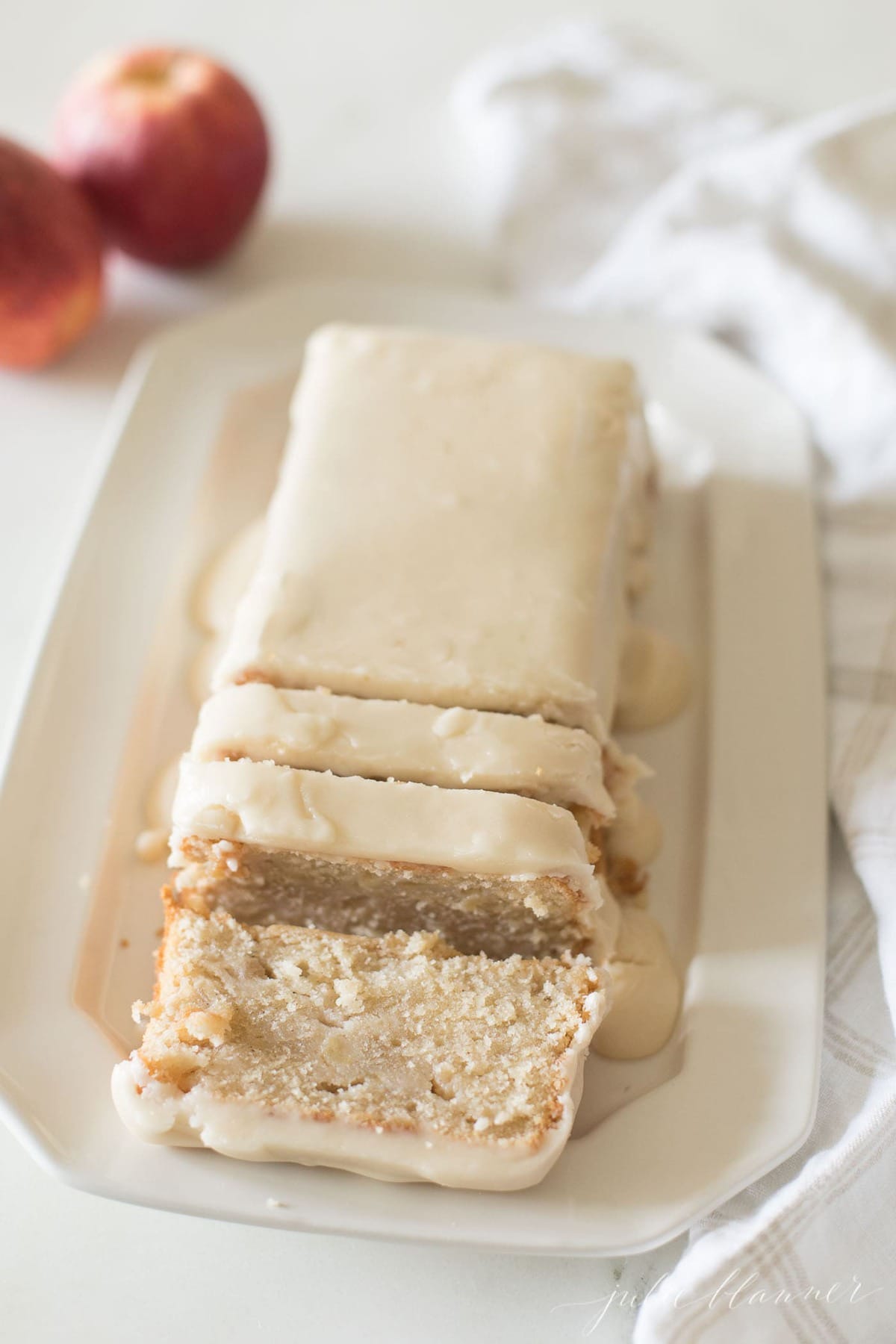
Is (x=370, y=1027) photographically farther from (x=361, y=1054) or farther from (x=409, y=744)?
(x=409, y=744)

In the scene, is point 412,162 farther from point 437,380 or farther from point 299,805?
point 299,805

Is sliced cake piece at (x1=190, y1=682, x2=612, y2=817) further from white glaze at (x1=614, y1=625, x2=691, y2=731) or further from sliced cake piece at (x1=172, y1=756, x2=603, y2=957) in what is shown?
white glaze at (x1=614, y1=625, x2=691, y2=731)

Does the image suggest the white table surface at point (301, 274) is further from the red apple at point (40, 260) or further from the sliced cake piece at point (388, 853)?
the sliced cake piece at point (388, 853)

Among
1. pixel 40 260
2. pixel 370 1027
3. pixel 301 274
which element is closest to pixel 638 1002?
pixel 370 1027

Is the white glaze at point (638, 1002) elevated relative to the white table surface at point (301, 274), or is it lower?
lower

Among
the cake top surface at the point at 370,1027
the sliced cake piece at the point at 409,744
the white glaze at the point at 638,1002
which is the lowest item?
the white glaze at the point at 638,1002

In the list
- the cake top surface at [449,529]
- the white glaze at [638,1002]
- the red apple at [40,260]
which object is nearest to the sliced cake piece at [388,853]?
the white glaze at [638,1002]

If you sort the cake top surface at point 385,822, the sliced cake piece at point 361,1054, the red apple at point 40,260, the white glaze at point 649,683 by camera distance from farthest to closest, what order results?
the red apple at point 40,260 < the white glaze at point 649,683 < the cake top surface at point 385,822 < the sliced cake piece at point 361,1054
